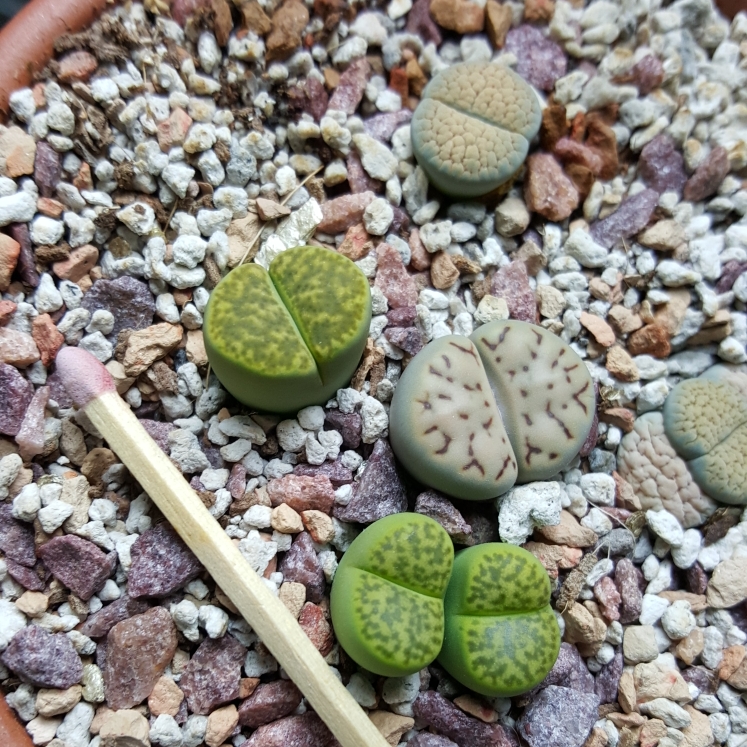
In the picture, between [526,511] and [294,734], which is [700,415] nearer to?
[526,511]

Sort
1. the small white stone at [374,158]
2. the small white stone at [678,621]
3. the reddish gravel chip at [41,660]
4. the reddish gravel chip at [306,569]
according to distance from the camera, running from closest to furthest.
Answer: the reddish gravel chip at [41,660] → the reddish gravel chip at [306,569] → the small white stone at [678,621] → the small white stone at [374,158]

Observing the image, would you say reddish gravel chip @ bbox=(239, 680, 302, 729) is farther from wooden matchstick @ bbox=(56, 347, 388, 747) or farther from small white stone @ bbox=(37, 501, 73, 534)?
small white stone @ bbox=(37, 501, 73, 534)

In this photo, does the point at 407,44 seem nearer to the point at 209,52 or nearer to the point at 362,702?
the point at 209,52

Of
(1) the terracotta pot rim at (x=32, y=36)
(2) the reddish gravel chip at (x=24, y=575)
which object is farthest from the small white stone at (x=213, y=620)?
(1) the terracotta pot rim at (x=32, y=36)

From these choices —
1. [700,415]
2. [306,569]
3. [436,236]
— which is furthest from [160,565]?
[700,415]

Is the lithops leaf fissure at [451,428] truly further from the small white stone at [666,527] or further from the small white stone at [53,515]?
the small white stone at [53,515]
